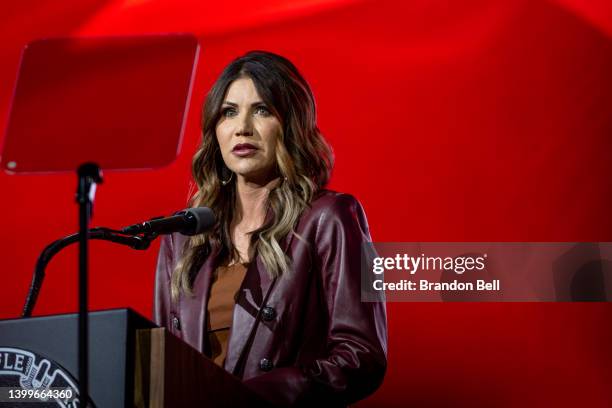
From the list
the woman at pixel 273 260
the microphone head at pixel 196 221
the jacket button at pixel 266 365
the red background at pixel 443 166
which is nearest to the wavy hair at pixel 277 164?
the woman at pixel 273 260

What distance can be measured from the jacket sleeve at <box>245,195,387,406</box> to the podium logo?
53 cm

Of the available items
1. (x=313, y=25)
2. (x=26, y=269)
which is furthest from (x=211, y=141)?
(x=26, y=269)

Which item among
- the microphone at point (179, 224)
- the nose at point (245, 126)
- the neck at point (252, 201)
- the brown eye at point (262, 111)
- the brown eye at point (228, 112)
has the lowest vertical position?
the microphone at point (179, 224)

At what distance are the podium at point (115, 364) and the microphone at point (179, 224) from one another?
0.26m

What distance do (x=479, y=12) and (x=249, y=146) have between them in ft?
2.94

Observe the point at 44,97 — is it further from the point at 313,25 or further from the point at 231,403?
the point at 231,403

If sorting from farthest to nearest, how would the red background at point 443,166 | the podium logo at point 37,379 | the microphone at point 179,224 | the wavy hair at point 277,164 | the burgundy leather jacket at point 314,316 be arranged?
the red background at point 443,166, the wavy hair at point 277,164, the burgundy leather jacket at point 314,316, the microphone at point 179,224, the podium logo at point 37,379

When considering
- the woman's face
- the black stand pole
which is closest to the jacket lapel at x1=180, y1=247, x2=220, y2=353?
the woman's face

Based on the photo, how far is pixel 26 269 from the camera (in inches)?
110

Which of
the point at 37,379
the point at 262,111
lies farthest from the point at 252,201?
the point at 37,379

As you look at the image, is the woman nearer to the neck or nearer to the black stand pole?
the neck

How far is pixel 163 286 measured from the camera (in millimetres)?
2250

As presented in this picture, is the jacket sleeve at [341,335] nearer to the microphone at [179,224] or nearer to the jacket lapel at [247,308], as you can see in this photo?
the jacket lapel at [247,308]

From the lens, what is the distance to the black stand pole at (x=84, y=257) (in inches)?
46.2
